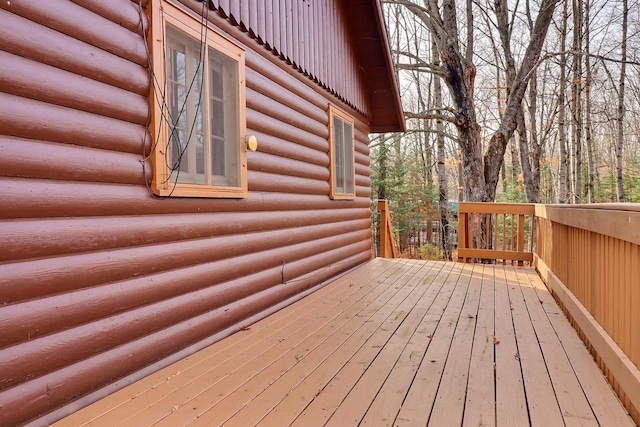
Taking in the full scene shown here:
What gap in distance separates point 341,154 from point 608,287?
4389 millimetres

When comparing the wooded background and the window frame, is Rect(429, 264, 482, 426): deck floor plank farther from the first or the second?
the wooded background

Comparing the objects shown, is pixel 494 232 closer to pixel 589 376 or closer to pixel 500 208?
pixel 500 208

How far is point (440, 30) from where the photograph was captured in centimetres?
838

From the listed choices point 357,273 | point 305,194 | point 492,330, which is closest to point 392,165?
point 357,273

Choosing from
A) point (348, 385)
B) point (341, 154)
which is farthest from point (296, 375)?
point (341, 154)

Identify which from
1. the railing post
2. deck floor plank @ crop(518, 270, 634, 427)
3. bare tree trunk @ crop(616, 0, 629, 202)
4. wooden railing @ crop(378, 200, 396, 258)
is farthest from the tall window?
bare tree trunk @ crop(616, 0, 629, 202)

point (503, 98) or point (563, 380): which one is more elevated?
point (503, 98)

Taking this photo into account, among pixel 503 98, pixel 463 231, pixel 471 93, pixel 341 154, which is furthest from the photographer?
pixel 503 98

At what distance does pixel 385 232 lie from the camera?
26.6ft

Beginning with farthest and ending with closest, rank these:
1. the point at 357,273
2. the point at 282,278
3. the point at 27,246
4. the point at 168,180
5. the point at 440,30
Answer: the point at 440,30 < the point at 357,273 < the point at 282,278 < the point at 168,180 < the point at 27,246

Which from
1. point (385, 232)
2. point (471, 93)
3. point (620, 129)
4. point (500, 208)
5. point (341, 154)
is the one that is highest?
point (471, 93)

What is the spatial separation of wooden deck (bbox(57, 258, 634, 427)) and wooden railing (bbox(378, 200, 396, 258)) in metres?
3.79

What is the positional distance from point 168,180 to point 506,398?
2.19 metres

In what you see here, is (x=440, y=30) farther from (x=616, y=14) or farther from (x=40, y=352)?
(x=616, y=14)
